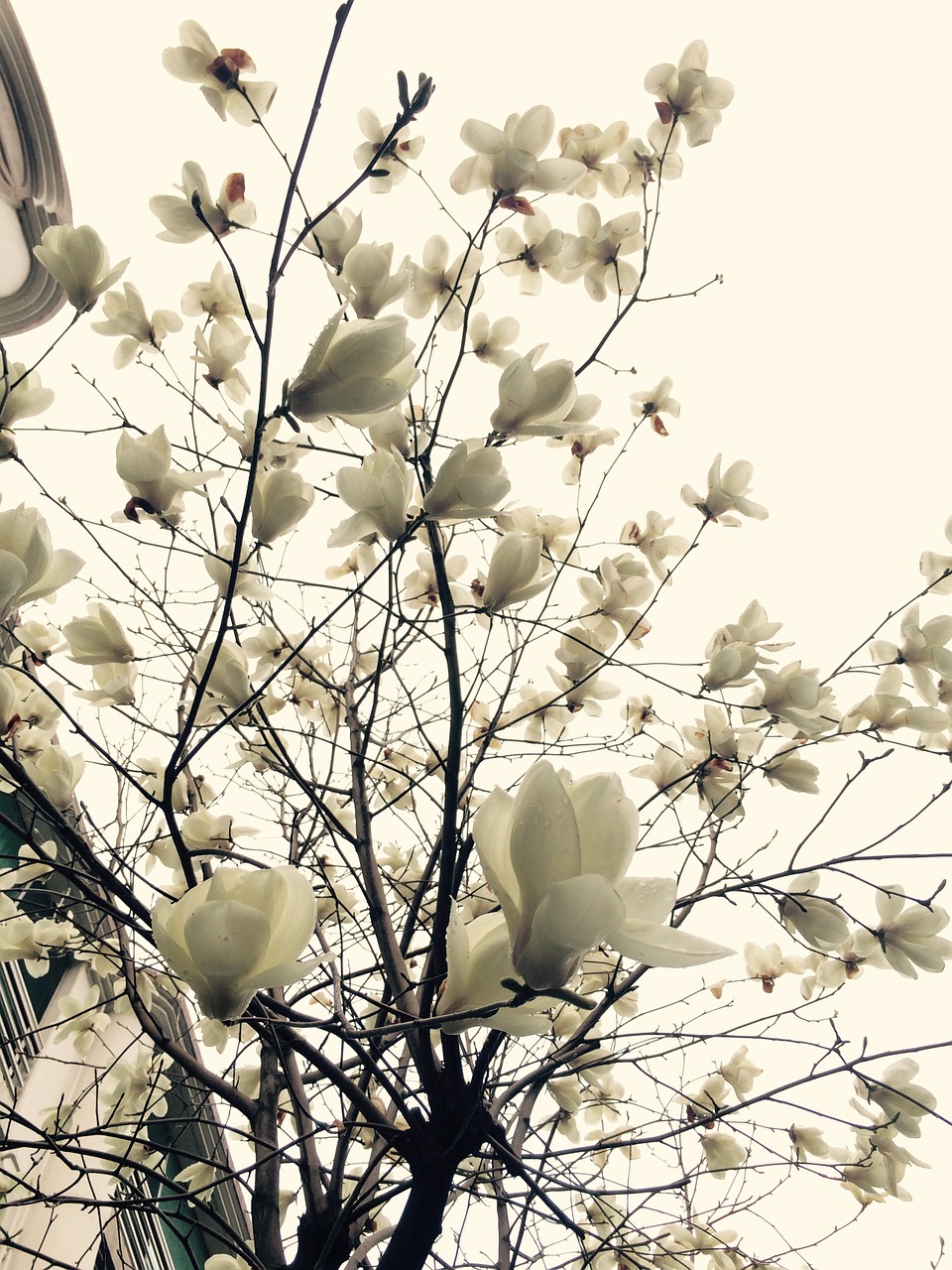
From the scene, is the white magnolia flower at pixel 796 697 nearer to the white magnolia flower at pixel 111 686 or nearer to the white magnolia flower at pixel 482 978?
the white magnolia flower at pixel 482 978

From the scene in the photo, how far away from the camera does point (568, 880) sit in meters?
0.49

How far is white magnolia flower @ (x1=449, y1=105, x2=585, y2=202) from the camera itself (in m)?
1.08

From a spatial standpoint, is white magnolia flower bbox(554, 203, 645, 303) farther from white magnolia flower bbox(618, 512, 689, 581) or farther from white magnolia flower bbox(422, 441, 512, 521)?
white magnolia flower bbox(422, 441, 512, 521)

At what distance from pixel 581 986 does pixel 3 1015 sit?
250cm

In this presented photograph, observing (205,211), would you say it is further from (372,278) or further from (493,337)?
(493,337)

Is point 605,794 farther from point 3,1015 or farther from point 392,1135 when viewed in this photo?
point 3,1015

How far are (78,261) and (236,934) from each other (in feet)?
2.42

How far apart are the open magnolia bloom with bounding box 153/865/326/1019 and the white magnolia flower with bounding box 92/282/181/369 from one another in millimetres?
1030

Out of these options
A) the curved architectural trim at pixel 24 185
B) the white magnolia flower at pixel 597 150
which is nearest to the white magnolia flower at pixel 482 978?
the white magnolia flower at pixel 597 150

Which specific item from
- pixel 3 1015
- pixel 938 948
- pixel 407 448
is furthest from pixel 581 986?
pixel 3 1015

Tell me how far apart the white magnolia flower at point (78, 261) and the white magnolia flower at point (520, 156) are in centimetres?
53

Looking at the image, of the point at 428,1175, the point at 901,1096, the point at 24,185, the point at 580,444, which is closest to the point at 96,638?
the point at 428,1175

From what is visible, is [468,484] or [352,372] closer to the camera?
[352,372]

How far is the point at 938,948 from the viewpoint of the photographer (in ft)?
4.00
